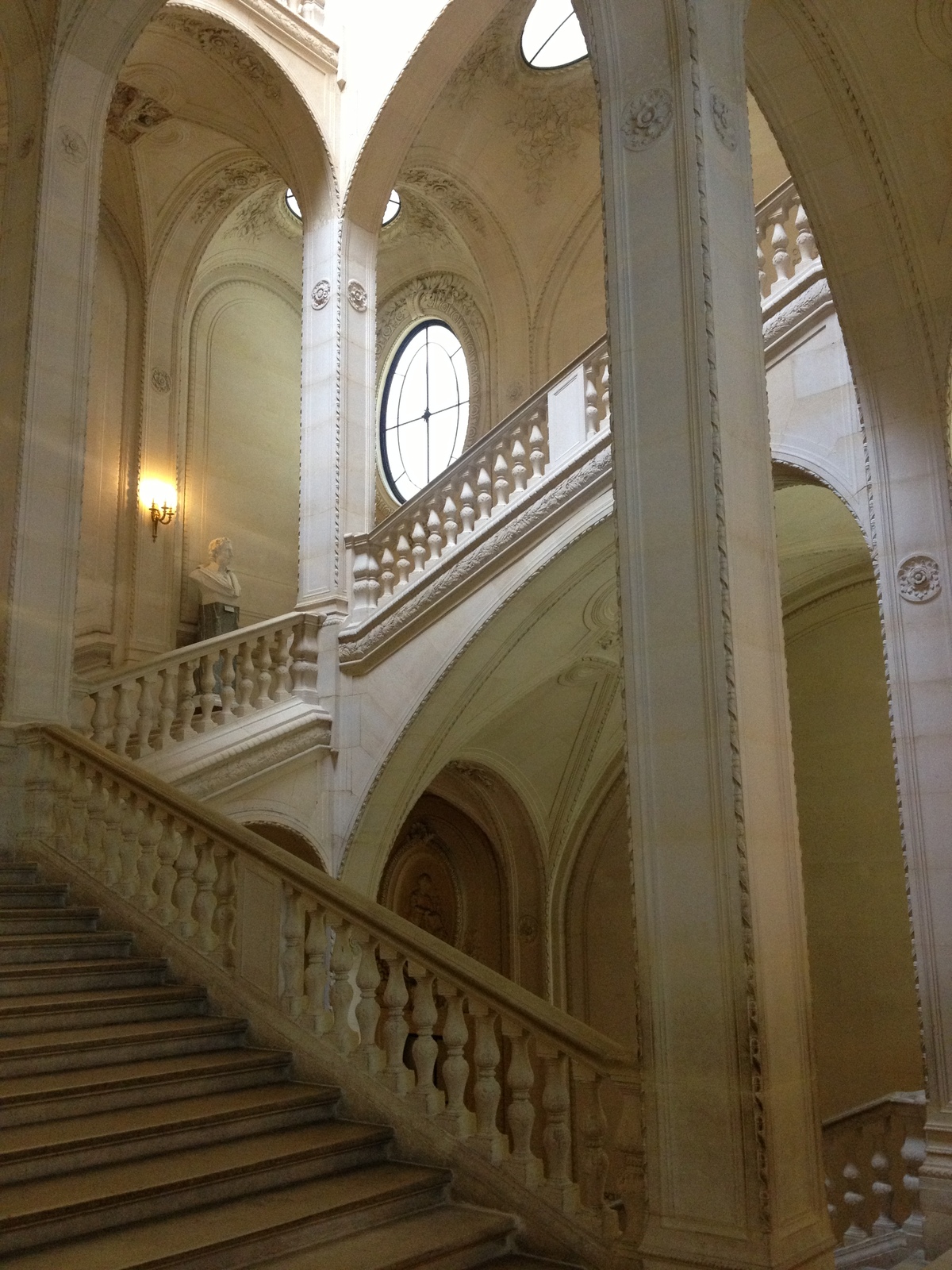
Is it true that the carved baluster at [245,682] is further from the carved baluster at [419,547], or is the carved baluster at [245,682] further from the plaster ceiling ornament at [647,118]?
the plaster ceiling ornament at [647,118]

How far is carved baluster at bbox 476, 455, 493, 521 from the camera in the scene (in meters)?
9.75

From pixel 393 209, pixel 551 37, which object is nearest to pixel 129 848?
pixel 393 209

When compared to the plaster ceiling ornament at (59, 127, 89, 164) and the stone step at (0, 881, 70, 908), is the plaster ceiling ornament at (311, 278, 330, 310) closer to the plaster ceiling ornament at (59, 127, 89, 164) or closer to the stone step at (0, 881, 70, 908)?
the plaster ceiling ornament at (59, 127, 89, 164)

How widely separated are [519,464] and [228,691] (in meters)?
2.94

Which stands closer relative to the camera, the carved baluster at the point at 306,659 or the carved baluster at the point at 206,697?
the carved baluster at the point at 206,697

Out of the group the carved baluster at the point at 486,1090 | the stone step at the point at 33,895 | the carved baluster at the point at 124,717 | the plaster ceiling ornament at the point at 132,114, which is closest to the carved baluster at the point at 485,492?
the carved baluster at the point at 124,717

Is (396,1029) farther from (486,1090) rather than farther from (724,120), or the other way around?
(724,120)

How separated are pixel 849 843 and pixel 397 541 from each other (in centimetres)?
527

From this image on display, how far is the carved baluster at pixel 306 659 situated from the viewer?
1053 cm

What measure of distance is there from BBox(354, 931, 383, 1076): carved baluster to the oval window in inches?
388

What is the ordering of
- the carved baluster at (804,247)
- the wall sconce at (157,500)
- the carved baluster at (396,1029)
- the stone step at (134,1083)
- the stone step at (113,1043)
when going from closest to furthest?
the stone step at (134,1083) < the stone step at (113,1043) < the carved baluster at (396,1029) < the carved baluster at (804,247) < the wall sconce at (157,500)

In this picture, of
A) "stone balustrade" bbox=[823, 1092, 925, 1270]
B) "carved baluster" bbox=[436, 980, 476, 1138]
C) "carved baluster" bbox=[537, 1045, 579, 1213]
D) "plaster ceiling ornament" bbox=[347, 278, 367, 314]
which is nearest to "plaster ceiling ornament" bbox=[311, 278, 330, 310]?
"plaster ceiling ornament" bbox=[347, 278, 367, 314]

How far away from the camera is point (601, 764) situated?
1354cm

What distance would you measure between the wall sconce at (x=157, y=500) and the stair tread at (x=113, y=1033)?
862 centimetres
